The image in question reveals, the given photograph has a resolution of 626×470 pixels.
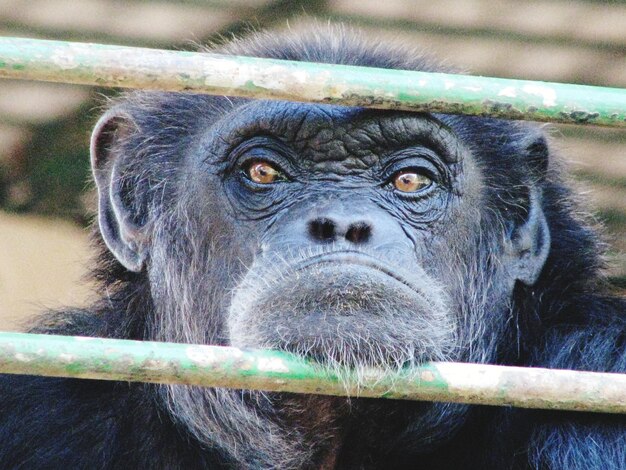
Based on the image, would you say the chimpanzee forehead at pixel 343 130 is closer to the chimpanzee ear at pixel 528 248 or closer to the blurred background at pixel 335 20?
the chimpanzee ear at pixel 528 248

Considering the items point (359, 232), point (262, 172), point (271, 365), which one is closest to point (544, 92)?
point (359, 232)

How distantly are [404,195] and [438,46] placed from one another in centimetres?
375

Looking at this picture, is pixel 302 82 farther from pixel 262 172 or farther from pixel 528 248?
pixel 528 248

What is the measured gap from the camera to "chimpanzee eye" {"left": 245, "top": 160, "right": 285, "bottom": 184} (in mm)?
4945

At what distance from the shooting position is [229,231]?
496 cm

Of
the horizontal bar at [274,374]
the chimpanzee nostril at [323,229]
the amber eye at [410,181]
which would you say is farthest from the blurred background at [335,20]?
the horizontal bar at [274,374]

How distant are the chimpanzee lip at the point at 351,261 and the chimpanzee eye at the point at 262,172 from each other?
80cm

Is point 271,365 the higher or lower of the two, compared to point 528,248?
lower

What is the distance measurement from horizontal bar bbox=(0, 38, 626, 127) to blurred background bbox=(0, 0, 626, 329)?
13.2 feet

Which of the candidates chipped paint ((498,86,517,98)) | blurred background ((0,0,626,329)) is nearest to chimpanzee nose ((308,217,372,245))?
chipped paint ((498,86,517,98))

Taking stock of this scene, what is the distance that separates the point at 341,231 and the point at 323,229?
0.10m

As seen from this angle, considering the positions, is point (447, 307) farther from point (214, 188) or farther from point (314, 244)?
point (214, 188)

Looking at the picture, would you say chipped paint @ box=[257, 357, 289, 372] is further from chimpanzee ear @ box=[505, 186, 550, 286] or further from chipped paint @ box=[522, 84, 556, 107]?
chimpanzee ear @ box=[505, 186, 550, 286]

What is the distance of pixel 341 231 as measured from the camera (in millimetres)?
4250
